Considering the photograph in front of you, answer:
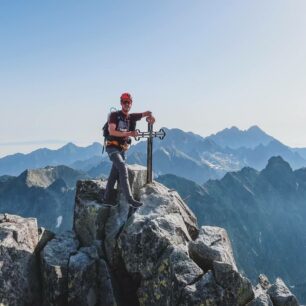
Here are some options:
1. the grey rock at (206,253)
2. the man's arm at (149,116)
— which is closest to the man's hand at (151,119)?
the man's arm at (149,116)

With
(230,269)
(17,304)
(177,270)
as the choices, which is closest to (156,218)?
(177,270)

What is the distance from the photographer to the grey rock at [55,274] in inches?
Result: 630

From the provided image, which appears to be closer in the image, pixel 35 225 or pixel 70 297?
pixel 70 297

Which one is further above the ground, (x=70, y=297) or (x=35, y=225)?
(x=35, y=225)

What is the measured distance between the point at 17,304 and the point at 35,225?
4027mm

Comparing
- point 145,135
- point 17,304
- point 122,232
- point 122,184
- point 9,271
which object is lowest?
point 17,304

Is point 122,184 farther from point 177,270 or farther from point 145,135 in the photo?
point 177,270

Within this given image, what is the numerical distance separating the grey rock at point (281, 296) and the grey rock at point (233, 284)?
4.11ft

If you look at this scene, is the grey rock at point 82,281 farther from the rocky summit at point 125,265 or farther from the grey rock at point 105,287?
the grey rock at point 105,287

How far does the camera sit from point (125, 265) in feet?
55.0

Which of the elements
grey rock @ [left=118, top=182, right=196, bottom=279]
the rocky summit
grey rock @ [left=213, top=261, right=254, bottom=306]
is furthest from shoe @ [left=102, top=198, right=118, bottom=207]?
grey rock @ [left=213, top=261, right=254, bottom=306]

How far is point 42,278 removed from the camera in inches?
655

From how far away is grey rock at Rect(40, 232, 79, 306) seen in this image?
1600 centimetres

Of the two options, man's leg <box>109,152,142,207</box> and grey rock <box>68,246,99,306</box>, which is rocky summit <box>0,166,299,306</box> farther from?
man's leg <box>109,152,142,207</box>
